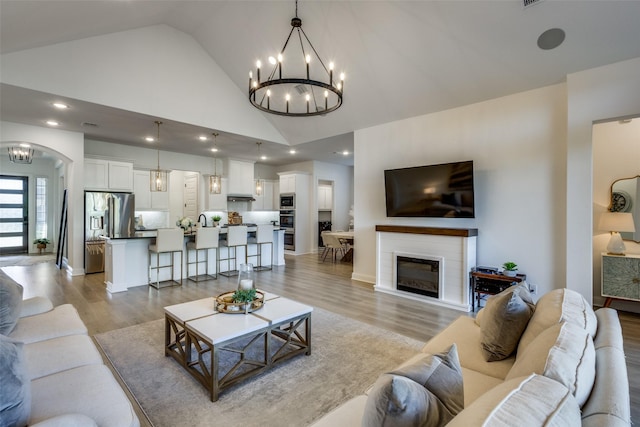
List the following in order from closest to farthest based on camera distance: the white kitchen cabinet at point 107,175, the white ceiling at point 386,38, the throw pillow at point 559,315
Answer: the throw pillow at point 559,315 → the white ceiling at point 386,38 → the white kitchen cabinet at point 107,175

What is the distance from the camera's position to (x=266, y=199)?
1009cm

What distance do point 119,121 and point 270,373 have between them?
525cm

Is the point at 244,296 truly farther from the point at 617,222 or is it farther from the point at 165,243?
the point at 617,222

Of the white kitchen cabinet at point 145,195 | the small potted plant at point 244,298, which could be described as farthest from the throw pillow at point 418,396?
the white kitchen cabinet at point 145,195

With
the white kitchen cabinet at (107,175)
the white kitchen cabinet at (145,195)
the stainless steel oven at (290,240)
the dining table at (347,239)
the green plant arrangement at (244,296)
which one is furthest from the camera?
the stainless steel oven at (290,240)

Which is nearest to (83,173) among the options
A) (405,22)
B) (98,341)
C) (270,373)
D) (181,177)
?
(181,177)

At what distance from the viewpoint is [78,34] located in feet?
12.8

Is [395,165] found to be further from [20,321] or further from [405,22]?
[20,321]

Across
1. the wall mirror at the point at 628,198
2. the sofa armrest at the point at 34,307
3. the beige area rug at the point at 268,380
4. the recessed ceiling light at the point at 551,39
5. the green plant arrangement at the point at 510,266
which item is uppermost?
the recessed ceiling light at the point at 551,39

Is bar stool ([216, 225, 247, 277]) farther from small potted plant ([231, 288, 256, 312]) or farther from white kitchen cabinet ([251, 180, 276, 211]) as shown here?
small potted plant ([231, 288, 256, 312])

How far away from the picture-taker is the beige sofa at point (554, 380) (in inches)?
30.3

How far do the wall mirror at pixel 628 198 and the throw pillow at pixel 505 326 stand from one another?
12.4ft

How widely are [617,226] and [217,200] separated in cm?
830

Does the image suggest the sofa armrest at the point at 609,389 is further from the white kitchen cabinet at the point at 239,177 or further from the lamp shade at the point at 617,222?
the white kitchen cabinet at the point at 239,177
